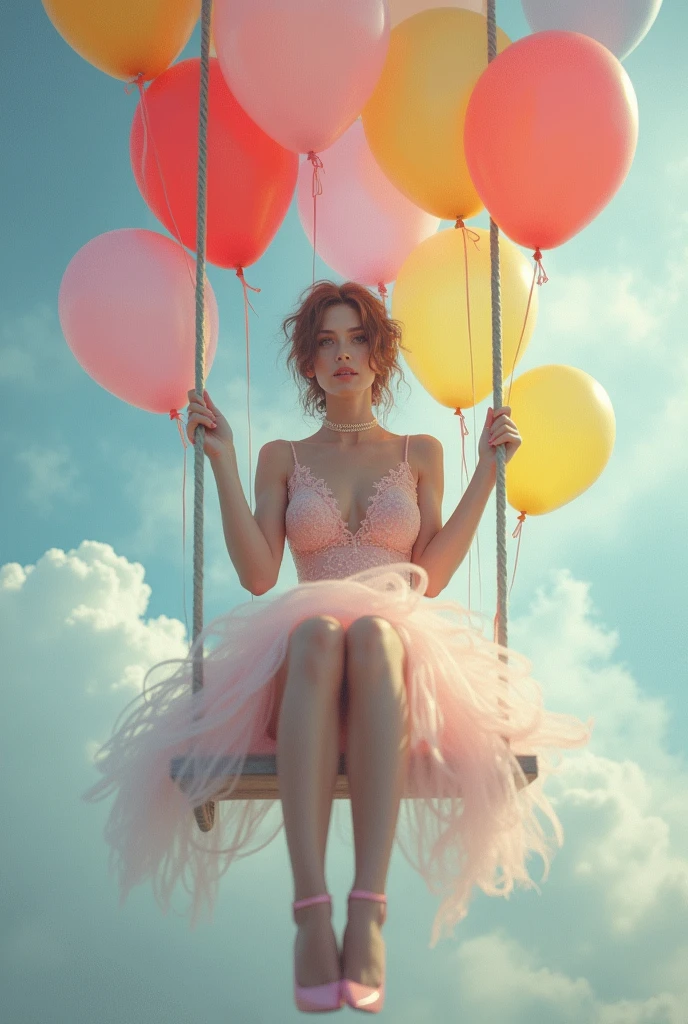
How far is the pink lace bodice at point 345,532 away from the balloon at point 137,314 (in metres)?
0.48

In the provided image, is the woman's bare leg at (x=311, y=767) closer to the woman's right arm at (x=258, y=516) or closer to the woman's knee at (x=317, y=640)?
the woman's knee at (x=317, y=640)

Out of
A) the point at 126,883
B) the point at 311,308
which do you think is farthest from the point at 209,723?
the point at 311,308

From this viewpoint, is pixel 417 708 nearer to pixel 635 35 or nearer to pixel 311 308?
pixel 311 308

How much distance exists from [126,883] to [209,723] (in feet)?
1.18

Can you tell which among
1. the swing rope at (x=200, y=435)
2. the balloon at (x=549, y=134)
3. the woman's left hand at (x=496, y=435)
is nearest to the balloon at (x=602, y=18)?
the balloon at (x=549, y=134)

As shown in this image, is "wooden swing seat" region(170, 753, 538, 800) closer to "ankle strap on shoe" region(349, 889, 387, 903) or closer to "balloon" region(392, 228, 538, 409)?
"ankle strap on shoe" region(349, 889, 387, 903)

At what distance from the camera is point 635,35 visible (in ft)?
10.1

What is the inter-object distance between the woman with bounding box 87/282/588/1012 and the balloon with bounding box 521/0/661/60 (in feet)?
4.29

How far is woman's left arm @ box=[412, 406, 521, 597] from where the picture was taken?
2.31m

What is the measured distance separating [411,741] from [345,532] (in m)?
0.69

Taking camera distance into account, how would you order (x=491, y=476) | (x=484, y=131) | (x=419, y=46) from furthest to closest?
(x=419, y=46)
(x=484, y=131)
(x=491, y=476)

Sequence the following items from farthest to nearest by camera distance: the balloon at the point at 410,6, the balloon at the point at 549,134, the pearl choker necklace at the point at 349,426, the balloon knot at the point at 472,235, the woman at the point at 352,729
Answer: the balloon at the point at 410,6
the balloon knot at the point at 472,235
the pearl choker necklace at the point at 349,426
the balloon at the point at 549,134
the woman at the point at 352,729

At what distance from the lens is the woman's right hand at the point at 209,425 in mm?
2289

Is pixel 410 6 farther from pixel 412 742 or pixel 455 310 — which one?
pixel 412 742
